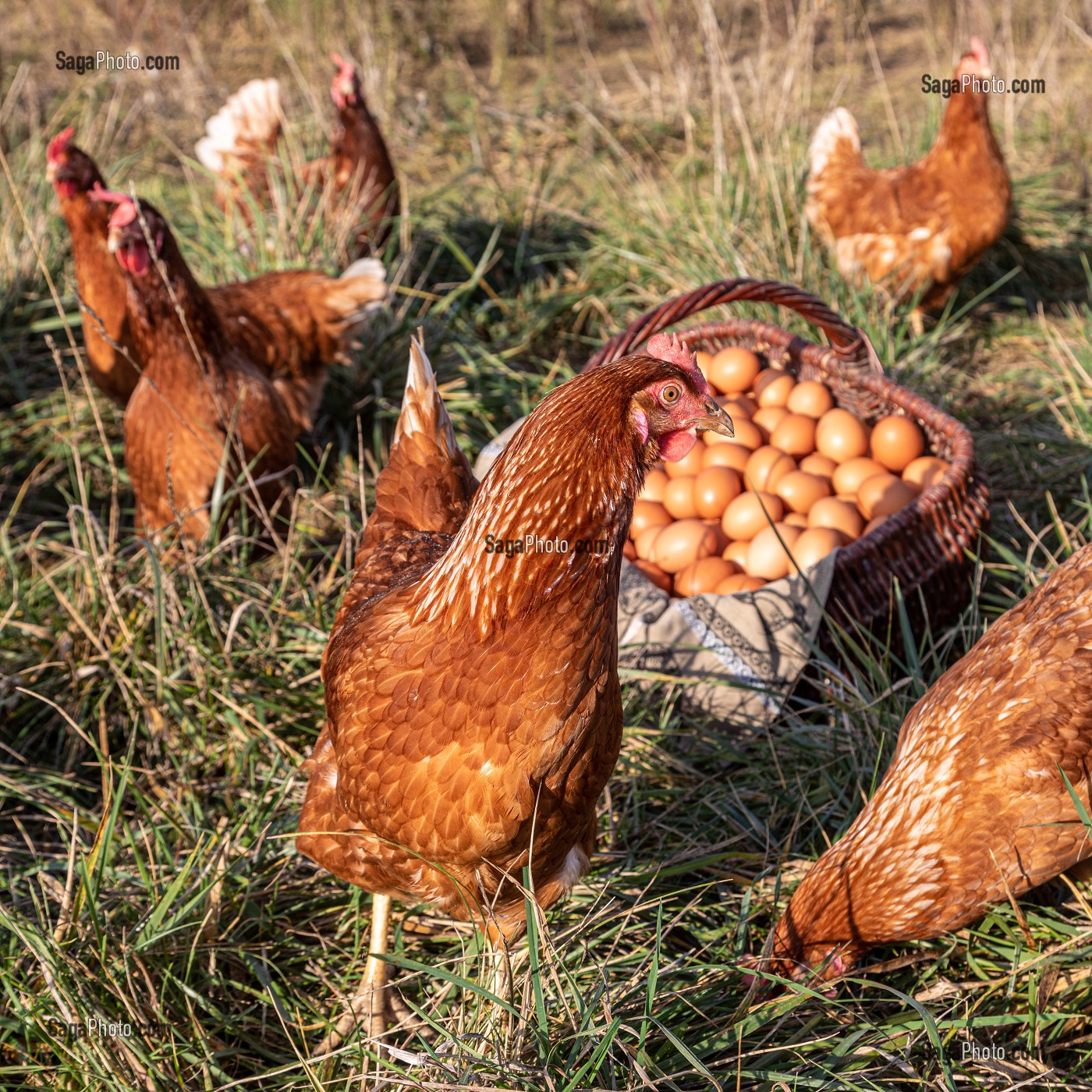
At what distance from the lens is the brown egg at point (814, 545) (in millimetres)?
3041

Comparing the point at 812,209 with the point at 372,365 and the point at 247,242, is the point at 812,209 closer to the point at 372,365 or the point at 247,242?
the point at 372,365

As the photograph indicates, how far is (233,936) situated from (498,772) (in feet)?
3.51

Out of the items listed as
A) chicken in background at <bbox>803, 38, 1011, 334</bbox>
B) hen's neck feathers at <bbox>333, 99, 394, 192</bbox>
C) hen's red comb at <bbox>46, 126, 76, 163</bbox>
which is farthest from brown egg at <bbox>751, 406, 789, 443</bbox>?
hen's red comb at <bbox>46, 126, 76, 163</bbox>

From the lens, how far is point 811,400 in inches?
142

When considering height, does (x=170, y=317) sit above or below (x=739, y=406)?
above

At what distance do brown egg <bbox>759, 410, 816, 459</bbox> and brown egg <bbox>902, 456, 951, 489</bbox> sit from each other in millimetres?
375

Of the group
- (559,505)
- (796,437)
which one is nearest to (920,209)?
(796,437)

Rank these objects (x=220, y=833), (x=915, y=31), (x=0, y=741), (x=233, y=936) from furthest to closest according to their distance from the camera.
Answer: (x=915, y=31) → (x=0, y=741) → (x=220, y=833) → (x=233, y=936)

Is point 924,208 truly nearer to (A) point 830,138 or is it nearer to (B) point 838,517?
(A) point 830,138

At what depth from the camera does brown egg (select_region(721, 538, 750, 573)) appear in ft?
10.6

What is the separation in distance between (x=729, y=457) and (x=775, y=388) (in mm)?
384

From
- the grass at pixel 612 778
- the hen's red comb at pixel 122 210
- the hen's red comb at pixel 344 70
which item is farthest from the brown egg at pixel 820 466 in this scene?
the hen's red comb at pixel 344 70

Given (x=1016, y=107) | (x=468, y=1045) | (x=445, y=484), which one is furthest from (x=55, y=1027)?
(x=1016, y=107)

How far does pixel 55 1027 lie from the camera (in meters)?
1.97
